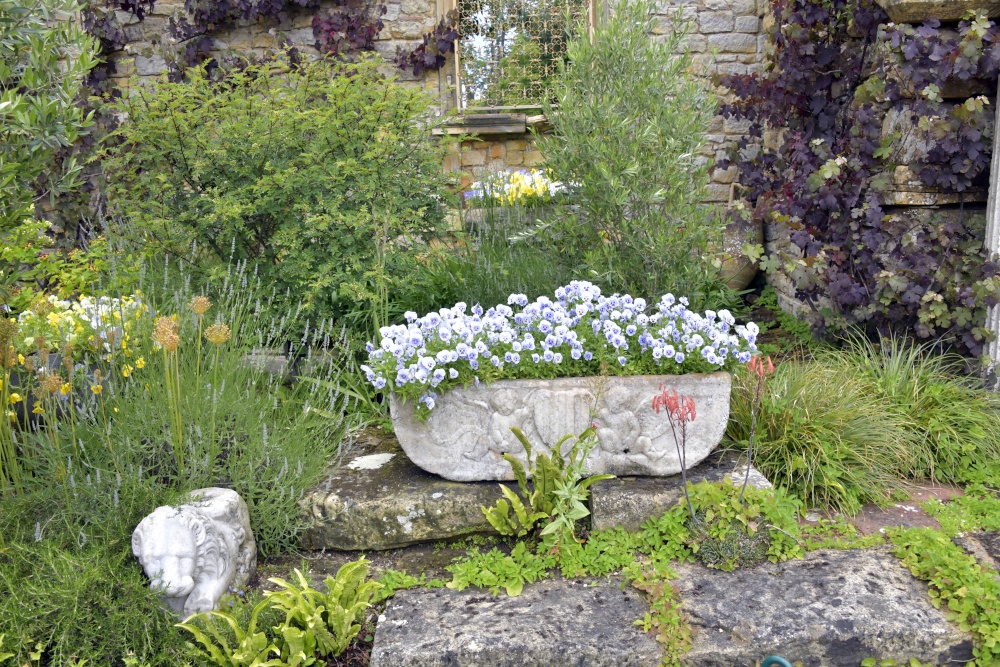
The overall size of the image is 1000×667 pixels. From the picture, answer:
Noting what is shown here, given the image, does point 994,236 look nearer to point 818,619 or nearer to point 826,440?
point 826,440

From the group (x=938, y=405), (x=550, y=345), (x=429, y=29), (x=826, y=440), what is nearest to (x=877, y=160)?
(x=938, y=405)

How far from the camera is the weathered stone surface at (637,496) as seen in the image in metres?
2.94

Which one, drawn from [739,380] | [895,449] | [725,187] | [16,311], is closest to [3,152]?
[16,311]

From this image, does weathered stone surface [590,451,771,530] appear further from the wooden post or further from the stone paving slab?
the wooden post

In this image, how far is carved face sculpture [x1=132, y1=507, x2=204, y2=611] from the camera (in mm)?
2463

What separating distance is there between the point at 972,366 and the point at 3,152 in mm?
4291

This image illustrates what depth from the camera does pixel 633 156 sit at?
352cm

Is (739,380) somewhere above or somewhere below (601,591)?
above

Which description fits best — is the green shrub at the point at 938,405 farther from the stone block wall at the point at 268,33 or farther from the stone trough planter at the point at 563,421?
the stone block wall at the point at 268,33

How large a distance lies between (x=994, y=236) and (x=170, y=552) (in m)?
3.85

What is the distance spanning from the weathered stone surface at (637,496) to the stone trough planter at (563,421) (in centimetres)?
7

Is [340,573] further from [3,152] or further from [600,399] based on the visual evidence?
[3,152]

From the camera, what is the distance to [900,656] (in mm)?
2451

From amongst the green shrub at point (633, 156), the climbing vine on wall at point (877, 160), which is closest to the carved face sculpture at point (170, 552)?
the green shrub at point (633, 156)
